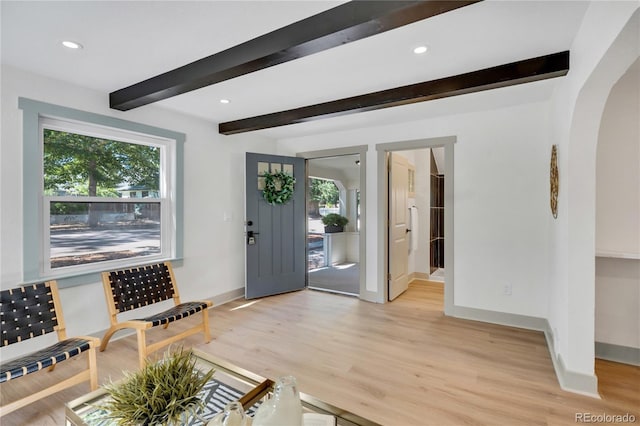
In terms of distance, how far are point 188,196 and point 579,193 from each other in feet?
12.1

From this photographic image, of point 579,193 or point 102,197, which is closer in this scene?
point 579,193

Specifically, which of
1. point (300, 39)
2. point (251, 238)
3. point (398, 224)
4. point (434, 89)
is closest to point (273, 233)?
point (251, 238)

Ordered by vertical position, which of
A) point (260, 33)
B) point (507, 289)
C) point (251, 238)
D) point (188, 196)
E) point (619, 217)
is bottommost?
point (507, 289)

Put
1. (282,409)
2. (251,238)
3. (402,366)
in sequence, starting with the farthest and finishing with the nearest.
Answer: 1. (251,238)
2. (402,366)
3. (282,409)

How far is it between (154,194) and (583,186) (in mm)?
3880

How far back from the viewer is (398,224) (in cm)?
443

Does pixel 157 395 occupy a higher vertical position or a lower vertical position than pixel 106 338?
higher

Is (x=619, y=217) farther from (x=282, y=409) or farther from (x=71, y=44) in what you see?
(x=71, y=44)

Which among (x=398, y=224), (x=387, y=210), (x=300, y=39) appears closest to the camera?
(x=300, y=39)

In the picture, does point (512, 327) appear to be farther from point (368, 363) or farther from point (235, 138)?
point (235, 138)

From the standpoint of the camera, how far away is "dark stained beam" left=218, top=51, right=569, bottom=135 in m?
2.22

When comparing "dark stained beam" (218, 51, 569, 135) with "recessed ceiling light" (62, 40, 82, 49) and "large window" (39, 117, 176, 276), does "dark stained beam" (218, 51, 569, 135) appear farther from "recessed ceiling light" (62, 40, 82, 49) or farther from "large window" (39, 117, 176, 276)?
"recessed ceiling light" (62, 40, 82, 49)

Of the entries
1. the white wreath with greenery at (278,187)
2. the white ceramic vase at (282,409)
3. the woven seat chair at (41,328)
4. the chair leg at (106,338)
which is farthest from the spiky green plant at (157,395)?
the white wreath with greenery at (278,187)

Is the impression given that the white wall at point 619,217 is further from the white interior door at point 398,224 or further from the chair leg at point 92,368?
the chair leg at point 92,368
